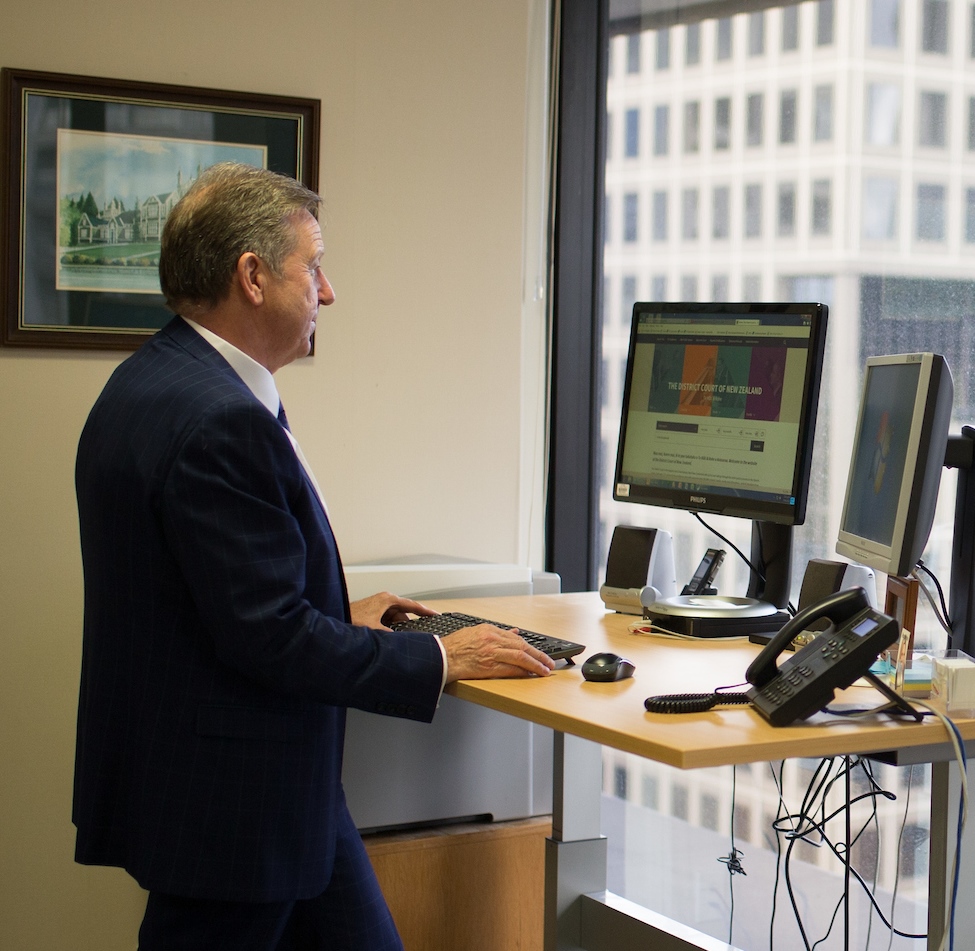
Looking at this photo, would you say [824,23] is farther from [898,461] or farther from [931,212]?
[898,461]

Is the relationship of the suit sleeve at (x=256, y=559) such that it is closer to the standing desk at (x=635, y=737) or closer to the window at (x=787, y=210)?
the standing desk at (x=635, y=737)

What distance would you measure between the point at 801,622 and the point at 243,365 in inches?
32.3

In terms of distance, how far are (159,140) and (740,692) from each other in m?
1.80

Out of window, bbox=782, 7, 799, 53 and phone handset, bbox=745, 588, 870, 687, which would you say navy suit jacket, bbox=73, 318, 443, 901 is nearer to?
phone handset, bbox=745, 588, 870, 687

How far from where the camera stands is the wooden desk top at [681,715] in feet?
4.59

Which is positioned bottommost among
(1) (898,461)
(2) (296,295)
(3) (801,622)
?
(3) (801,622)

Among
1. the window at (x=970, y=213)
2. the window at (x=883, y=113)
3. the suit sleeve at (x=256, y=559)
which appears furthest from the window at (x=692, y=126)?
the suit sleeve at (x=256, y=559)

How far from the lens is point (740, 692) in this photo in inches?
63.8

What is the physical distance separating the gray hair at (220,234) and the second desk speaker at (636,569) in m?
0.91

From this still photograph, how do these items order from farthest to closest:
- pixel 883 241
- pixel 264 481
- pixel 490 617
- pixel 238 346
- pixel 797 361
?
pixel 883 241 < pixel 490 617 < pixel 797 361 < pixel 238 346 < pixel 264 481

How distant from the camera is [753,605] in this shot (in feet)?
7.13

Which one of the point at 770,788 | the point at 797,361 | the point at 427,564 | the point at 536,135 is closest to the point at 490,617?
the point at 427,564

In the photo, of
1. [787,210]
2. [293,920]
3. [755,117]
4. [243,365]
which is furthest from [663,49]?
[293,920]

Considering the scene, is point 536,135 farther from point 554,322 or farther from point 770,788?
point 770,788
